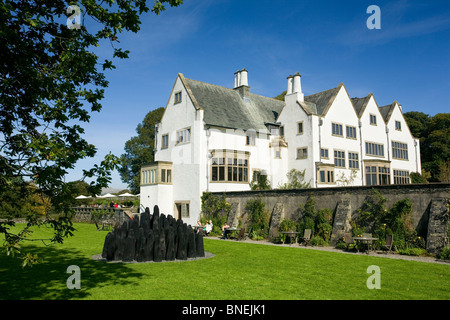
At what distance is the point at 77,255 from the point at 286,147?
23.8 meters

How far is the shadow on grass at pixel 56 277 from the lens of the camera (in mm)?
8438

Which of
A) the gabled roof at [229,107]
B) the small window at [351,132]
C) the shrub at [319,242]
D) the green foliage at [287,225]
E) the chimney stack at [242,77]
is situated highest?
the chimney stack at [242,77]

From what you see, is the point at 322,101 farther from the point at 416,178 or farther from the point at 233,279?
the point at 233,279

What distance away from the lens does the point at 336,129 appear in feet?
113

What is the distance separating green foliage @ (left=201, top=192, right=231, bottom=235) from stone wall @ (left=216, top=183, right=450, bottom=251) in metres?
0.68

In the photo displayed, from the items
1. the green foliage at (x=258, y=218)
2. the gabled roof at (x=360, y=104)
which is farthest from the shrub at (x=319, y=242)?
the gabled roof at (x=360, y=104)

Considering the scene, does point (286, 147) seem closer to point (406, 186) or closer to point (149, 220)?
point (406, 186)

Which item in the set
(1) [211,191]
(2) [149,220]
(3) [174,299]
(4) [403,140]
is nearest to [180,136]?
(1) [211,191]

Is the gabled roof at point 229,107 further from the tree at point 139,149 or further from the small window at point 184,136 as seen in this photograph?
the tree at point 139,149

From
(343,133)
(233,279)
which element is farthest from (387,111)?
(233,279)

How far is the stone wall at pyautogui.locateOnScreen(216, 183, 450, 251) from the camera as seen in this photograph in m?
15.4

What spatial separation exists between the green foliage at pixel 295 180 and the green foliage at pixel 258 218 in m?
7.77

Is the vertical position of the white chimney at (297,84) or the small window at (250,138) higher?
the white chimney at (297,84)
